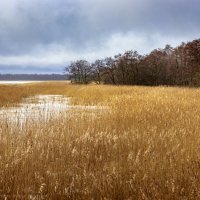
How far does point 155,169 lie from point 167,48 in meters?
73.8

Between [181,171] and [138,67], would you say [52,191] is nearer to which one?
[181,171]

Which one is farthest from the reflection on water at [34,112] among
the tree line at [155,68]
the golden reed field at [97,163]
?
the tree line at [155,68]

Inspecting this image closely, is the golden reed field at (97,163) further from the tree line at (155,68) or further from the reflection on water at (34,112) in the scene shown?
the tree line at (155,68)

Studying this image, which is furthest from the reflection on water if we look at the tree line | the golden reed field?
the tree line

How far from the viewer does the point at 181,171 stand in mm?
5590

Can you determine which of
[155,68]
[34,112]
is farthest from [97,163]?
[155,68]

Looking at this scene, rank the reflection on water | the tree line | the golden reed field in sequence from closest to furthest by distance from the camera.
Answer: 1. the golden reed field
2. the reflection on water
3. the tree line

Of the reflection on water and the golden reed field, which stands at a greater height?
the reflection on water

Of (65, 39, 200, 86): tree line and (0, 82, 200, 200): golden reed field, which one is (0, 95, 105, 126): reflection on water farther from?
(65, 39, 200, 86): tree line

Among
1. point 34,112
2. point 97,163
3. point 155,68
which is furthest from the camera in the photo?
point 155,68

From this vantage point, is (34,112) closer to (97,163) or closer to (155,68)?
(97,163)

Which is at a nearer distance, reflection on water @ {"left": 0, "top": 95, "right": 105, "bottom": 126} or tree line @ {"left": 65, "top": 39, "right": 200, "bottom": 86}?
reflection on water @ {"left": 0, "top": 95, "right": 105, "bottom": 126}

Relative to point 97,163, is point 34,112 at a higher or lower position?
higher

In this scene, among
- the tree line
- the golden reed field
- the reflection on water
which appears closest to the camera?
the golden reed field
